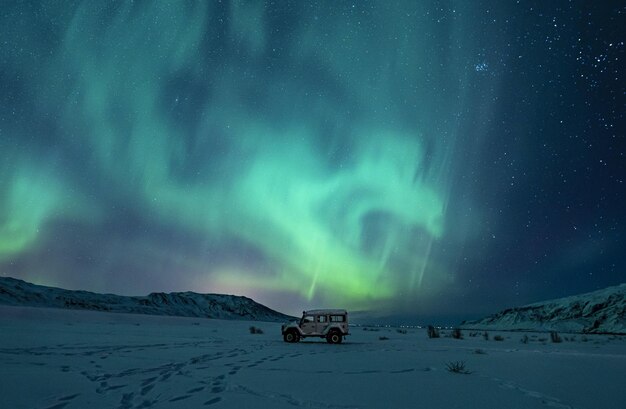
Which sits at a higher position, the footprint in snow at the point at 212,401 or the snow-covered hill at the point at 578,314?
the snow-covered hill at the point at 578,314

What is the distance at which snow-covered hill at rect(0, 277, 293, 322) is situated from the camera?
366 ft

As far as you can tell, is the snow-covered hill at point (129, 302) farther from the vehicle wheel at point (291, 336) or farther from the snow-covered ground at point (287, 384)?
the snow-covered ground at point (287, 384)

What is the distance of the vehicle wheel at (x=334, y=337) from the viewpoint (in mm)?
24173

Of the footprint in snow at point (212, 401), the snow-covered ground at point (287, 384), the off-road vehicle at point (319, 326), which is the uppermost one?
the off-road vehicle at point (319, 326)

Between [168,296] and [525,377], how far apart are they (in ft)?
577

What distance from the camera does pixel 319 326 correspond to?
25203 mm

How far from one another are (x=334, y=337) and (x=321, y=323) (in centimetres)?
135

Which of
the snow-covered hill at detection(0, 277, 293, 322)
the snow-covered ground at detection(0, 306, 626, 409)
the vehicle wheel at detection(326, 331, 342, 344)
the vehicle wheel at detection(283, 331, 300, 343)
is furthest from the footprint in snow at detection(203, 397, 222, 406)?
the snow-covered hill at detection(0, 277, 293, 322)

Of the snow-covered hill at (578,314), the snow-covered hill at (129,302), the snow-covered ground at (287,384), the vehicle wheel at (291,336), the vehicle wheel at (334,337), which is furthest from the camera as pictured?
the snow-covered hill at (129,302)

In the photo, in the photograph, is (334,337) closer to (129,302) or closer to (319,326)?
(319,326)

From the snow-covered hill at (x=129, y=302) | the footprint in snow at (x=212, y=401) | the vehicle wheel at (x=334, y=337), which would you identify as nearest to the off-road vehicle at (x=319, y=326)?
the vehicle wheel at (x=334, y=337)

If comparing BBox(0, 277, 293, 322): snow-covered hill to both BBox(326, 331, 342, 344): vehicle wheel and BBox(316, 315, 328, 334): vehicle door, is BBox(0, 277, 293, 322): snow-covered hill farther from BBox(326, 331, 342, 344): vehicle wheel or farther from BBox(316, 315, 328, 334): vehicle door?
BBox(326, 331, 342, 344): vehicle wheel

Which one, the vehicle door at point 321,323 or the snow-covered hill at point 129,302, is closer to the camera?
the vehicle door at point 321,323

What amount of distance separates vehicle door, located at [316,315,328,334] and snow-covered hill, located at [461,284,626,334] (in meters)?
89.8
